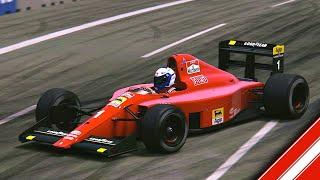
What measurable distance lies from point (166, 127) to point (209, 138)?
1192 millimetres

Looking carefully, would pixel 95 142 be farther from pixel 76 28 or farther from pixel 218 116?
pixel 76 28

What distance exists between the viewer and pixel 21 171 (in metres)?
9.52

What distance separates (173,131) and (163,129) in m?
0.35

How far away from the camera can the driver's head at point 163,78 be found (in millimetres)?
10734

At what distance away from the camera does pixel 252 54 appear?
12680 mm

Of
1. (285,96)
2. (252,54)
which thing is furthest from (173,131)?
(252,54)

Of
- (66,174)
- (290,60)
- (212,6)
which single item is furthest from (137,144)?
(212,6)

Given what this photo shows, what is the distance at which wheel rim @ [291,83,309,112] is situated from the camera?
461 inches

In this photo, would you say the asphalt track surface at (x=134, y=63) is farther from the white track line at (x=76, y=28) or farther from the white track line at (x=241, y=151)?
the white track line at (x=76, y=28)

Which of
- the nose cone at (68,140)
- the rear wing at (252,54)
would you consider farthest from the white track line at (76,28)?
the nose cone at (68,140)

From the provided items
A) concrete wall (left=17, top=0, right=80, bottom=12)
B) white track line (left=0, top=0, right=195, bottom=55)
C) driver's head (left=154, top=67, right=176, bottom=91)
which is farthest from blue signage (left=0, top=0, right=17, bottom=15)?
driver's head (left=154, top=67, right=176, bottom=91)

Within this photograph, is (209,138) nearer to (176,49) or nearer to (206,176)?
(206,176)

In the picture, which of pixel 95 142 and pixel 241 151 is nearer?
pixel 95 142

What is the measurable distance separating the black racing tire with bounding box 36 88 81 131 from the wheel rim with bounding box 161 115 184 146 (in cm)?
164
